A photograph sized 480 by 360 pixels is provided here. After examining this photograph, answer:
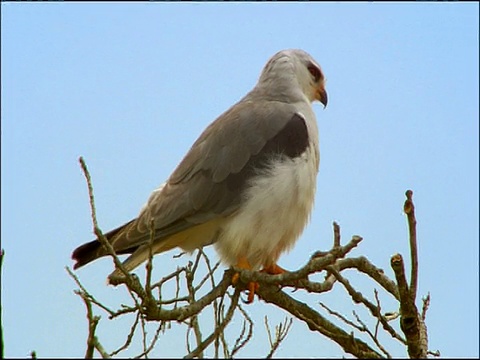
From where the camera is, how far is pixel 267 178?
4.99 metres

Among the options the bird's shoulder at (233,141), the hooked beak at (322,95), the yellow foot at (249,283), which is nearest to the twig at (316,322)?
the yellow foot at (249,283)

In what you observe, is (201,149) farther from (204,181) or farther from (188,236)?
(188,236)

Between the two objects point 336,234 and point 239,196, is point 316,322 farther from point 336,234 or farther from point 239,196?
point 239,196

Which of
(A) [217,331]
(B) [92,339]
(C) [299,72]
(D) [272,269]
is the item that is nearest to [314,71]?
(C) [299,72]

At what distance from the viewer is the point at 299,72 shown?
19.6 feet

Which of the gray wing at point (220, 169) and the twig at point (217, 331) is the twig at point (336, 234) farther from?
the gray wing at point (220, 169)

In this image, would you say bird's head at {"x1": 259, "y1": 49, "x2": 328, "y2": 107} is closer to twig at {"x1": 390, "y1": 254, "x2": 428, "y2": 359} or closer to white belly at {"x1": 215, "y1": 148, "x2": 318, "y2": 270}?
white belly at {"x1": 215, "y1": 148, "x2": 318, "y2": 270}

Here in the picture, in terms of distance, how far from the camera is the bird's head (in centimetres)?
588

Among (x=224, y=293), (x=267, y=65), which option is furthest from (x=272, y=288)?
(x=267, y=65)

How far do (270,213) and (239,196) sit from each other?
241 millimetres

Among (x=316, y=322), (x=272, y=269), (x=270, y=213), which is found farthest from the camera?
(x=272, y=269)

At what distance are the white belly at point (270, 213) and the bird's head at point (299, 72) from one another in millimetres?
980

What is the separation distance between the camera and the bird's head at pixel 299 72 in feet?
19.3

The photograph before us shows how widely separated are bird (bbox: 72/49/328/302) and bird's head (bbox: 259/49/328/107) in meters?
0.47
